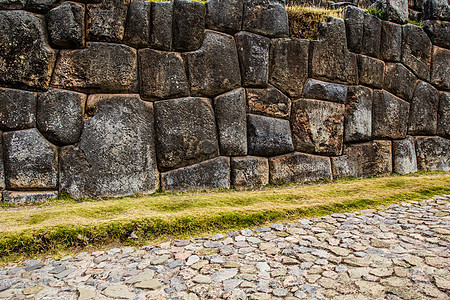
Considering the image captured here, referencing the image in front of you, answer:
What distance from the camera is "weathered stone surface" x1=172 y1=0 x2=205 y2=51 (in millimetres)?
4965

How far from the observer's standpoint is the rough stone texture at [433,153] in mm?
6664

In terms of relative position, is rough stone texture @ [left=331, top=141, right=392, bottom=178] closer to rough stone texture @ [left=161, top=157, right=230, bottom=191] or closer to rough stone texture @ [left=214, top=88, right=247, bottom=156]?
rough stone texture @ [left=214, top=88, right=247, bottom=156]

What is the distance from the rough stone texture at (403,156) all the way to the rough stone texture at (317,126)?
128 centimetres

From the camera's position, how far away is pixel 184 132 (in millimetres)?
4992

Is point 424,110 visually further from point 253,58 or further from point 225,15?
point 225,15

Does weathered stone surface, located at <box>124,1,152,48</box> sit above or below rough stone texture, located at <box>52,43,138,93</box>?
above

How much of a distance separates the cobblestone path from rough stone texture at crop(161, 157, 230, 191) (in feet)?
4.78

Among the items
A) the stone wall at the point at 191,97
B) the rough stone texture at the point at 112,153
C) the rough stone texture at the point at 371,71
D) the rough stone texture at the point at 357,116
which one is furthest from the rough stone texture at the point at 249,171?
the rough stone texture at the point at 371,71

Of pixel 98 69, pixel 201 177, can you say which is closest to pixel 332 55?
pixel 201 177

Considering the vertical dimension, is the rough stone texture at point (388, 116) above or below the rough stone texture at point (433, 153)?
above

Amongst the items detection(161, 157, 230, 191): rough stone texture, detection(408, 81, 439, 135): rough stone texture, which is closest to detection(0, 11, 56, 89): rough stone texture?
detection(161, 157, 230, 191): rough stone texture

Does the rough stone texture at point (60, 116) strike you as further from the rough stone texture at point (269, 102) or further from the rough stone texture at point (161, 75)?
the rough stone texture at point (269, 102)

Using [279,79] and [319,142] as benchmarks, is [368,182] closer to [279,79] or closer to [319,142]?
[319,142]

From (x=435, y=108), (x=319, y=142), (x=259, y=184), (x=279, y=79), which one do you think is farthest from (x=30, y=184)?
(x=435, y=108)
